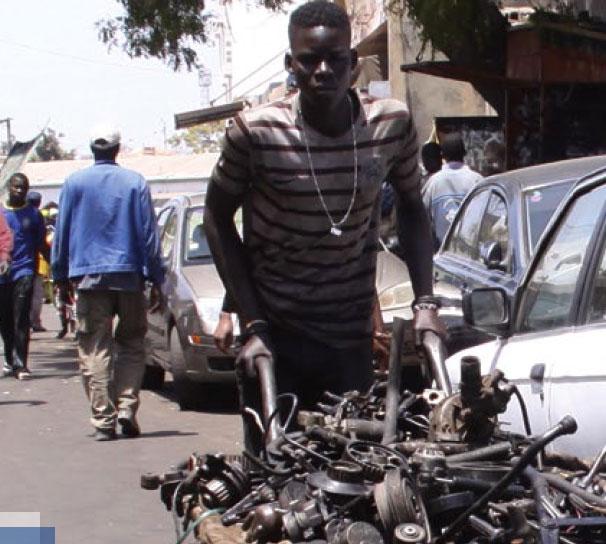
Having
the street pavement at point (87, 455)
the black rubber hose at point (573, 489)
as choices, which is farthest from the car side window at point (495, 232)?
the black rubber hose at point (573, 489)

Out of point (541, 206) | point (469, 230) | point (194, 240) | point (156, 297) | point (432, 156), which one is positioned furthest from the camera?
point (432, 156)

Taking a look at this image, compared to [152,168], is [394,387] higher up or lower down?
higher up

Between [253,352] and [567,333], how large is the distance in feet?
4.07

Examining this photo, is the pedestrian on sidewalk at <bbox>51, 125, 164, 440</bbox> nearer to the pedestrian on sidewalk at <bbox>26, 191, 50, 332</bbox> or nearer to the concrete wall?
the pedestrian on sidewalk at <bbox>26, 191, 50, 332</bbox>

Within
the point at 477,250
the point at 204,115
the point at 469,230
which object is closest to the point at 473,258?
the point at 477,250

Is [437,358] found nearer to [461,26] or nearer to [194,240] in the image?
[194,240]

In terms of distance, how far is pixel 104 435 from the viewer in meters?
9.75

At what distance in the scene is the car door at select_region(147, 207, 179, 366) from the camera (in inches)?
468

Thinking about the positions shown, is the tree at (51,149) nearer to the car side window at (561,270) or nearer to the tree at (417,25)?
the tree at (417,25)

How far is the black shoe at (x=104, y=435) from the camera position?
32.0 ft

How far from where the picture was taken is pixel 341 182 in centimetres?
443

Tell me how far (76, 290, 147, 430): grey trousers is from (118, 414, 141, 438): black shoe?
0.03 metres

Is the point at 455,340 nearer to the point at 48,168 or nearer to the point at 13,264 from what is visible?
the point at 13,264

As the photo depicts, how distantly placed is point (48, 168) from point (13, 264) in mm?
54291
